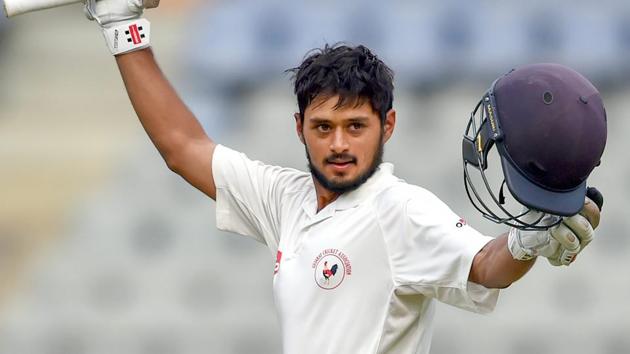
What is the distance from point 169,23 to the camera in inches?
339

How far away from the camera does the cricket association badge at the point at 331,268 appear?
10.3 feet

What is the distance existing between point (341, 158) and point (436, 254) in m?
0.38

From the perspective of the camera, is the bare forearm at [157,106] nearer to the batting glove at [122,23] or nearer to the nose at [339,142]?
the batting glove at [122,23]

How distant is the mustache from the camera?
318 cm

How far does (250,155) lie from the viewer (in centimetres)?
790

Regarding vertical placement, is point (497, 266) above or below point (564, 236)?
below

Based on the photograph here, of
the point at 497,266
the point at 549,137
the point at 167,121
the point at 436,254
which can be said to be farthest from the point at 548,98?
the point at 167,121

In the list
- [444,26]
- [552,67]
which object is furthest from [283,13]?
[552,67]

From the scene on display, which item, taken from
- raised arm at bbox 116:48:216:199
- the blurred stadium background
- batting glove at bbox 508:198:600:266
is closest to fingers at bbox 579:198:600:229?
batting glove at bbox 508:198:600:266

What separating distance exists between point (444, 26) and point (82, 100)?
2393mm

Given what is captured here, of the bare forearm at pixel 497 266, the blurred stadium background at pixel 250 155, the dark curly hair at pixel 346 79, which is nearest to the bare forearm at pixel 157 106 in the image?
the dark curly hair at pixel 346 79

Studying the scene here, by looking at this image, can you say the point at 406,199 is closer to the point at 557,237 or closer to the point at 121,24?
the point at 557,237

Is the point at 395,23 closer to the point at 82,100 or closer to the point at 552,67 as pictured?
the point at 82,100

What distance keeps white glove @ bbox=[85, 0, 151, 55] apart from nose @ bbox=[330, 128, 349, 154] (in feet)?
2.72
